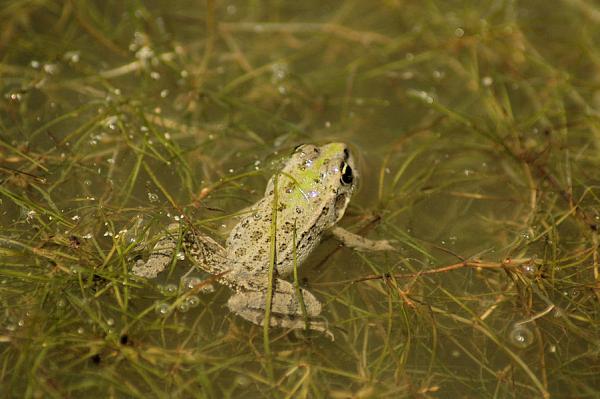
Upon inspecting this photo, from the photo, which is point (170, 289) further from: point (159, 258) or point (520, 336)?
point (520, 336)

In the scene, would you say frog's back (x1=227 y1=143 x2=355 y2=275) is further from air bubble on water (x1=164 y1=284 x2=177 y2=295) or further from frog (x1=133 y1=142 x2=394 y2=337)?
air bubble on water (x1=164 y1=284 x2=177 y2=295)

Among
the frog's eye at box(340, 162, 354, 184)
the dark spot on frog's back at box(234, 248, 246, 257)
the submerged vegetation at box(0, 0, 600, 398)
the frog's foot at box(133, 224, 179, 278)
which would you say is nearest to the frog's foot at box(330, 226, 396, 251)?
the submerged vegetation at box(0, 0, 600, 398)

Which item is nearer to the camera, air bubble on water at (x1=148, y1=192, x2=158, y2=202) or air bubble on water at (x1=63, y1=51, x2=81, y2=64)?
air bubble on water at (x1=148, y1=192, x2=158, y2=202)

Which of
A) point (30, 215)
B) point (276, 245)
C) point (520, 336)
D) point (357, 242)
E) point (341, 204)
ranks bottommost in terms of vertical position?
point (520, 336)

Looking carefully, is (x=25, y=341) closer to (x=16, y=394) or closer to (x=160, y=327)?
(x=16, y=394)

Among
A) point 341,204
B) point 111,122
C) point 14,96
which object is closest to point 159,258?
point 341,204

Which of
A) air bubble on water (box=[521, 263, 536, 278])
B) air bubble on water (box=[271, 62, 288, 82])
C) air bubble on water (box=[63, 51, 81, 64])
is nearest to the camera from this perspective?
air bubble on water (box=[521, 263, 536, 278])

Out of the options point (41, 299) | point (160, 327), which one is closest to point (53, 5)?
point (41, 299)
